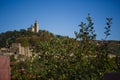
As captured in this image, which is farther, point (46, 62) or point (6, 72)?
point (46, 62)

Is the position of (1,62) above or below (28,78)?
above

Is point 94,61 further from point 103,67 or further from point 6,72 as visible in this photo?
point 6,72

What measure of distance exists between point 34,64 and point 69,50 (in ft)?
5.00

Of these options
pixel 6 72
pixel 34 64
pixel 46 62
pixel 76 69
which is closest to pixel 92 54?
pixel 76 69

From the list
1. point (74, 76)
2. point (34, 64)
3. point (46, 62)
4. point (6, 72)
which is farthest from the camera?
point (34, 64)

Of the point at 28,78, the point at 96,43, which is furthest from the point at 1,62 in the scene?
the point at 28,78

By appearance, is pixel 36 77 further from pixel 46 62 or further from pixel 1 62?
pixel 1 62

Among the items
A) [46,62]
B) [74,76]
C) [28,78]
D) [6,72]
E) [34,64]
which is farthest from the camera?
[28,78]

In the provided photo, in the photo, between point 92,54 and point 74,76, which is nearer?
point 74,76

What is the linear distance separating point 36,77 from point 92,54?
2.19 metres

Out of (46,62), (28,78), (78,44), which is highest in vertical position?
(78,44)

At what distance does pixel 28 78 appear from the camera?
10.7 m

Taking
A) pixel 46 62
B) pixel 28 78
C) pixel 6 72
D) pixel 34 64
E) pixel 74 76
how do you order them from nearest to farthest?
pixel 6 72 → pixel 74 76 → pixel 46 62 → pixel 34 64 → pixel 28 78

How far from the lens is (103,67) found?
28.2ft
